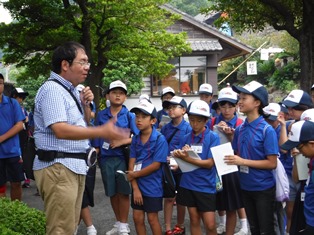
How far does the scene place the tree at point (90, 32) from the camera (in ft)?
34.7

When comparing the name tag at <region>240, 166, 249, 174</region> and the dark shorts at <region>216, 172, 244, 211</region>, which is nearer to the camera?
the name tag at <region>240, 166, 249, 174</region>

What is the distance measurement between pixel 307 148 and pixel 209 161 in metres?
1.32

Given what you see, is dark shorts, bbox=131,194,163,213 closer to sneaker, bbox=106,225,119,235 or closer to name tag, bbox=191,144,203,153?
name tag, bbox=191,144,203,153

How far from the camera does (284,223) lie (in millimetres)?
5211

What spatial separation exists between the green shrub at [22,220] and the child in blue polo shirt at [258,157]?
2.09 meters

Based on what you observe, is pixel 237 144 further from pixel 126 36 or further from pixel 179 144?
pixel 126 36

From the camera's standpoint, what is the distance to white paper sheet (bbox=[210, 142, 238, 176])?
4.57 metres

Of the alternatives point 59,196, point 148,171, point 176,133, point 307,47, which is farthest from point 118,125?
point 307,47

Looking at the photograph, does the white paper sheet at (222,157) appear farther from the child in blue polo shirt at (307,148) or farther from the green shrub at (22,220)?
the green shrub at (22,220)

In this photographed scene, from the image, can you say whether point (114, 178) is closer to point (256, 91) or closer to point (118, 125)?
point (118, 125)

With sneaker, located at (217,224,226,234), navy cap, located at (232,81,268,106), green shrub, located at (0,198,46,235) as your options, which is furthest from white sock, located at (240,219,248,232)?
green shrub, located at (0,198,46,235)

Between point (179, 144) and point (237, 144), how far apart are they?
1275 millimetres

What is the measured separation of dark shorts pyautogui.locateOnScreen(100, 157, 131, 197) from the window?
1562 cm

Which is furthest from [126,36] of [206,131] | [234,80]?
[234,80]
